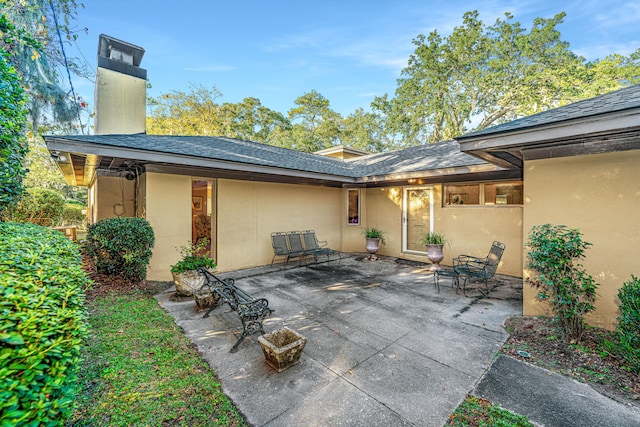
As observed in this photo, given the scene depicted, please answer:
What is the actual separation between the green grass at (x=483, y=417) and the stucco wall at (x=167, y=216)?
6109 millimetres

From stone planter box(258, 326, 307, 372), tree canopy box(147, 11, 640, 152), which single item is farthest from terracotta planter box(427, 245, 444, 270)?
tree canopy box(147, 11, 640, 152)

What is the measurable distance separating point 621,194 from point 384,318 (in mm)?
3688

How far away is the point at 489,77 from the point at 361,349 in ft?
66.6

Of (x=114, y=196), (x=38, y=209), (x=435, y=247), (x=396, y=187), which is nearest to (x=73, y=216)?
(x=38, y=209)

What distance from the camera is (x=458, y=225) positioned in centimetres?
761

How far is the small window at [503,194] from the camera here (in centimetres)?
672

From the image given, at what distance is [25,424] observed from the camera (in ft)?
3.30

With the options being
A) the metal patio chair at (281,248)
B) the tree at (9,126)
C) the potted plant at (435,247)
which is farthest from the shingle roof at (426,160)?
the tree at (9,126)

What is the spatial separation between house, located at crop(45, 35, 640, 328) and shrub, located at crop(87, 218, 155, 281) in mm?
543

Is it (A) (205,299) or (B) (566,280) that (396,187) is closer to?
(B) (566,280)

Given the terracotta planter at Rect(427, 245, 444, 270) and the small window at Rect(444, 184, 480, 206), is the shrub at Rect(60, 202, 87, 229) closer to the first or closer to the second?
the terracotta planter at Rect(427, 245, 444, 270)

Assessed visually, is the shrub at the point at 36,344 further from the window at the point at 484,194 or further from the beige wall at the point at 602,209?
the window at the point at 484,194

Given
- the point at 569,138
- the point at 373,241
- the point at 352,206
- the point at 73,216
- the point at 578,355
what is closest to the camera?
the point at 578,355

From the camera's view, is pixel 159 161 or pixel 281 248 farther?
pixel 281 248
